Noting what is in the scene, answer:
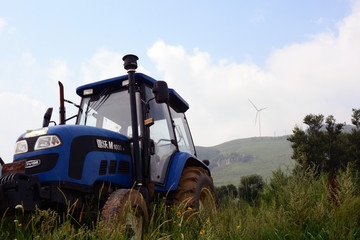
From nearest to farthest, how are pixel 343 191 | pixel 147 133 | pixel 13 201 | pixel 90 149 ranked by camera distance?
pixel 13 201 < pixel 343 191 < pixel 90 149 < pixel 147 133

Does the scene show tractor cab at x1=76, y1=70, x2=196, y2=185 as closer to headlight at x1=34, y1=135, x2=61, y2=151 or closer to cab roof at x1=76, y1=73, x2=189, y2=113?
cab roof at x1=76, y1=73, x2=189, y2=113

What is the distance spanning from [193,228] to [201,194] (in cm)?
190

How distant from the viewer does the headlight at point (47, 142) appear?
11.9 ft

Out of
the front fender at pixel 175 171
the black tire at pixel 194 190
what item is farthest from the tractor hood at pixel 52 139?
the black tire at pixel 194 190

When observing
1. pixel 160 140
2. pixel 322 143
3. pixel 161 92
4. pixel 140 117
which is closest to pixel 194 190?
pixel 160 140

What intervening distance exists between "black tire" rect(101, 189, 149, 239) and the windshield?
1.35 metres

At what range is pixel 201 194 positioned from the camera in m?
5.41

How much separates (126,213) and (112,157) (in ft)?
3.76

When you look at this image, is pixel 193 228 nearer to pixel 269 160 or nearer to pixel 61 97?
pixel 61 97

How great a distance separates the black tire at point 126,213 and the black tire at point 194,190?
95 centimetres

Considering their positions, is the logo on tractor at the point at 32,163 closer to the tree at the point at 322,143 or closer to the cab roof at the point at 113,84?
the cab roof at the point at 113,84

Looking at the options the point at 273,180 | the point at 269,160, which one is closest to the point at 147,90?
the point at 273,180

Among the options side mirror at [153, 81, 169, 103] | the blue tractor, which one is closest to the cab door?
the blue tractor

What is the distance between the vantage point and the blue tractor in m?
3.40
